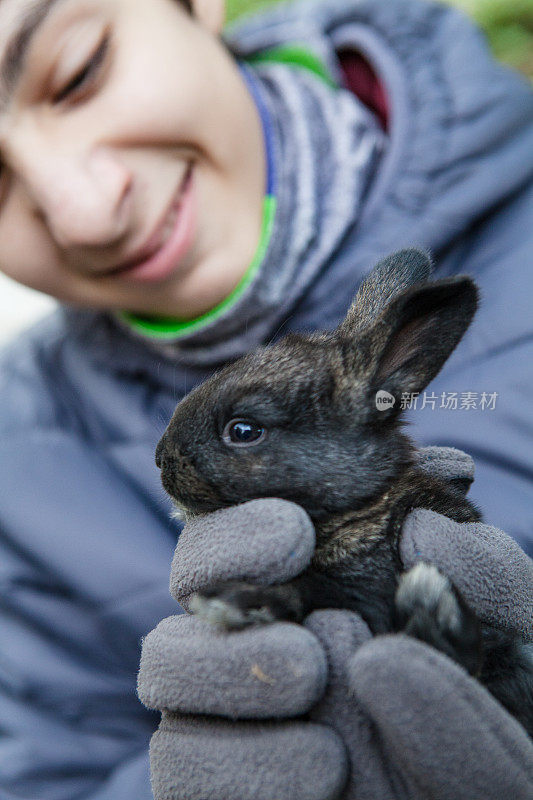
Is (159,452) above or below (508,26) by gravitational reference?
below

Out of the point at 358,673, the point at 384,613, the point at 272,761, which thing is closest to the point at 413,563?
the point at 384,613

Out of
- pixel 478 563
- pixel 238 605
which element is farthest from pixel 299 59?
pixel 238 605

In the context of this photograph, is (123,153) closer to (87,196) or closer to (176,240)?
(87,196)

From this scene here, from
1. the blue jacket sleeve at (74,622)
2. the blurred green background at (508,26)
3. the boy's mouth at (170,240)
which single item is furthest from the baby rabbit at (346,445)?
the blurred green background at (508,26)

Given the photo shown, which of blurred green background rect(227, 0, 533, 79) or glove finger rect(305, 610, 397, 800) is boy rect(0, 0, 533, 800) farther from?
glove finger rect(305, 610, 397, 800)

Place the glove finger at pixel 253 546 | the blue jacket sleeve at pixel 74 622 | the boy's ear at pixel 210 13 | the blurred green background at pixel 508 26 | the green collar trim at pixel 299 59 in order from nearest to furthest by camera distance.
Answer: the glove finger at pixel 253 546
the blue jacket sleeve at pixel 74 622
the boy's ear at pixel 210 13
the green collar trim at pixel 299 59
the blurred green background at pixel 508 26

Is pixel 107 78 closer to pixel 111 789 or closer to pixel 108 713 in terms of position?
pixel 108 713

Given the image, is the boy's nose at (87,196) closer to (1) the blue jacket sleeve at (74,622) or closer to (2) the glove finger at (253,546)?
(1) the blue jacket sleeve at (74,622)

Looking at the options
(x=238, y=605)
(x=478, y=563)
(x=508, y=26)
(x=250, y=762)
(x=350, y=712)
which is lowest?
(x=250, y=762)
